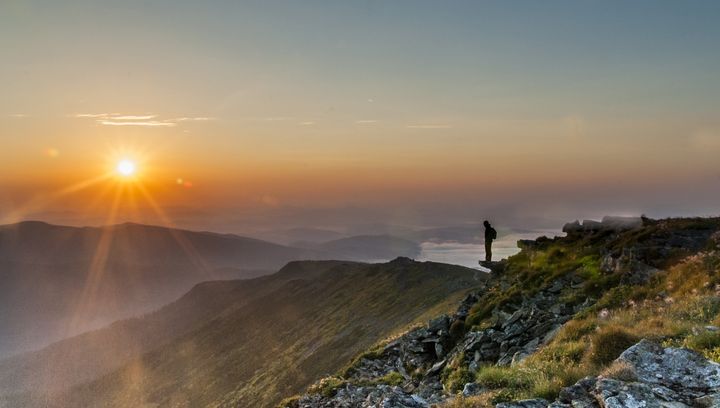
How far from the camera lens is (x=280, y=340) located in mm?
112875

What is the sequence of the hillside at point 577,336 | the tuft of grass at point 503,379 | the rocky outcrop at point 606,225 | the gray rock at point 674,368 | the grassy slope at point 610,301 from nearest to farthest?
the gray rock at point 674,368 < the hillside at point 577,336 < the grassy slope at point 610,301 < the tuft of grass at point 503,379 < the rocky outcrop at point 606,225

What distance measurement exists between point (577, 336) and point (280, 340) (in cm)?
10373

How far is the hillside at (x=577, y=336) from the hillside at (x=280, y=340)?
30518mm

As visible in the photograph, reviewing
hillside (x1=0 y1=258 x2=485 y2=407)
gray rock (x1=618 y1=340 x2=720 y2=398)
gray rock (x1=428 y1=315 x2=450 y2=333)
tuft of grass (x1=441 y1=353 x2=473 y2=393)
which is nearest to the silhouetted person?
gray rock (x1=428 y1=315 x2=450 y2=333)

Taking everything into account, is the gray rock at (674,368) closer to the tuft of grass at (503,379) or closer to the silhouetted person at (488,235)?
the tuft of grass at (503,379)

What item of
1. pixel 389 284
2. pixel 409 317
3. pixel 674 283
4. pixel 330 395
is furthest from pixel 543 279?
pixel 389 284

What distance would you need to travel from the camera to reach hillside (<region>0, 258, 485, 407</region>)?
76.1 m

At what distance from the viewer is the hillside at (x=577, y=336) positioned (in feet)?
32.8

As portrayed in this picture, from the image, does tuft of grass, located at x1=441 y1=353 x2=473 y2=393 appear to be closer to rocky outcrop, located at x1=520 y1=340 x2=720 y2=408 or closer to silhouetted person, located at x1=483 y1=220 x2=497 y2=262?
rocky outcrop, located at x1=520 y1=340 x2=720 y2=408

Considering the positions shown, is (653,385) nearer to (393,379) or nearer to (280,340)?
(393,379)

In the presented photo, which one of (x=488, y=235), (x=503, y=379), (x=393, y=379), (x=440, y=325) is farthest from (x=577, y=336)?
(x=488, y=235)

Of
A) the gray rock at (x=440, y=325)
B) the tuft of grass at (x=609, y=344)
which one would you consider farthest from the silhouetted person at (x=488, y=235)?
the tuft of grass at (x=609, y=344)

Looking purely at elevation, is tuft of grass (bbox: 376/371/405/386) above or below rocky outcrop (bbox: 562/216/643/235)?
below

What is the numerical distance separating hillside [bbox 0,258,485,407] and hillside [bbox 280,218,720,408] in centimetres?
3052
